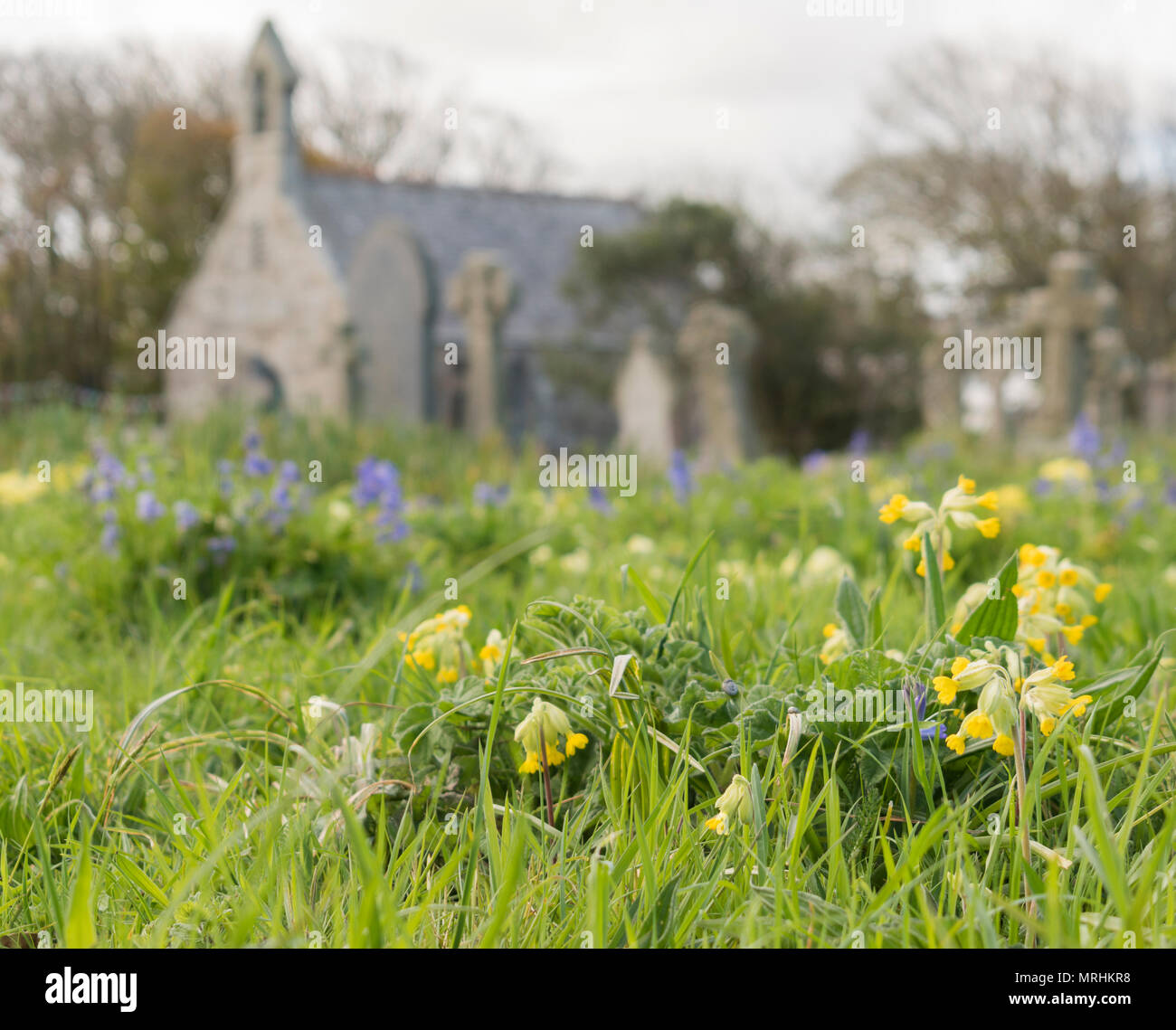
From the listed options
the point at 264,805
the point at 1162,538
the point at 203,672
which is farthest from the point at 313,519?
the point at 1162,538

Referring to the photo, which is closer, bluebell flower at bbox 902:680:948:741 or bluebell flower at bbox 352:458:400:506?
bluebell flower at bbox 902:680:948:741

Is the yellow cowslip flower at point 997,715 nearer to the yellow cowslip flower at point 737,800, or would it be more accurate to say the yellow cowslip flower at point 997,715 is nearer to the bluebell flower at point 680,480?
the yellow cowslip flower at point 737,800

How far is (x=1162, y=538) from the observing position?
15.5 feet

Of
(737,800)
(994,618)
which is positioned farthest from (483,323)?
(737,800)

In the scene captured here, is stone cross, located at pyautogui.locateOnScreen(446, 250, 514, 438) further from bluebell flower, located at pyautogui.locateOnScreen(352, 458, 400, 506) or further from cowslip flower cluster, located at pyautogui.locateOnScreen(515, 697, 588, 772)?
cowslip flower cluster, located at pyautogui.locateOnScreen(515, 697, 588, 772)

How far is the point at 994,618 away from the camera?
1757 millimetres

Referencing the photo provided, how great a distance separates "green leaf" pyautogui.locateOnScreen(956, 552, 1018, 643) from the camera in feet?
5.72

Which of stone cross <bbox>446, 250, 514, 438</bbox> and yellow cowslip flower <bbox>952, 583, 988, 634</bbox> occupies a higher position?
stone cross <bbox>446, 250, 514, 438</bbox>

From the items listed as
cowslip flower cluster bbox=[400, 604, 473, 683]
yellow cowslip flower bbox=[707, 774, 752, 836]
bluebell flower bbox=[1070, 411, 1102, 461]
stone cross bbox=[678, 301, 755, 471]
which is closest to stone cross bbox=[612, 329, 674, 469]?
stone cross bbox=[678, 301, 755, 471]

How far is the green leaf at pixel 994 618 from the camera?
1744mm

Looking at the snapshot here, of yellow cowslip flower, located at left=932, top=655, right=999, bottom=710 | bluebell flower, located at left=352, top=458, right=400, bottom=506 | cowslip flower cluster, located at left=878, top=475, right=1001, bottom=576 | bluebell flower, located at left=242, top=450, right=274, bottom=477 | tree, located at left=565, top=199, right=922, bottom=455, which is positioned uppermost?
tree, located at left=565, top=199, right=922, bottom=455

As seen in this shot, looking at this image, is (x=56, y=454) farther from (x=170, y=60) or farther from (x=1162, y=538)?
(x=170, y=60)

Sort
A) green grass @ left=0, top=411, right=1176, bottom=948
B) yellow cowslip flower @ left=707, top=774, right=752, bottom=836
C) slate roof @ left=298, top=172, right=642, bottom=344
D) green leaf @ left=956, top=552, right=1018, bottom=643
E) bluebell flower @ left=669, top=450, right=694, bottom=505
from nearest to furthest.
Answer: green grass @ left=0, top=411, right=1176, bottom=948 < yellow cowslip flower @ left=707, top=774, right=752, bottom=836 < green leaf @ left=956, top=552, right=1018, bottom=643 < bluebell flower @ left=669, top=450, right=694, bottom=505 < slate roof @ left=298, top=172, right=642, bottom=344

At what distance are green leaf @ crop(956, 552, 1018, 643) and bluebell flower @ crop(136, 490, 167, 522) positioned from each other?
9.51ft
